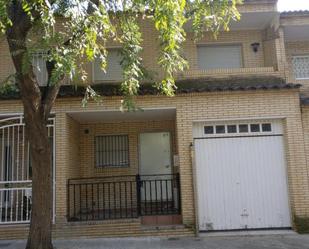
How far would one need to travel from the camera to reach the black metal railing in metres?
10.3

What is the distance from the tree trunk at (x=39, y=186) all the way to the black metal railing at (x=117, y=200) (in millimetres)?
2326

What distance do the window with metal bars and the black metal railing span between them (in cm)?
61

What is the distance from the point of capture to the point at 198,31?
8562mm

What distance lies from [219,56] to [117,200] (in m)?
5.74

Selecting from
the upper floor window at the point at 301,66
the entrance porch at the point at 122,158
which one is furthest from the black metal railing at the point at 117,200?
the upper floor window at the point at 301,66

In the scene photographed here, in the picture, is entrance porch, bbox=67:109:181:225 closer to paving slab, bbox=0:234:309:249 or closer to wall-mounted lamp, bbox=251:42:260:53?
paving slab, bbox=0:234:309:249

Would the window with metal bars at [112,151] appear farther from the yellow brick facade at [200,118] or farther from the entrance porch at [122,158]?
the yellow brick facade at [200,118]

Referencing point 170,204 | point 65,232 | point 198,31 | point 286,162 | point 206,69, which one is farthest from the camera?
point 206,69

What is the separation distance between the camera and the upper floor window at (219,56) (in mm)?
12617

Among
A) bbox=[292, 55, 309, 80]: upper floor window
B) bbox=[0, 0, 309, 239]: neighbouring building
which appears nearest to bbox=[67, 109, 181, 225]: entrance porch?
bbox=[0, 0, 309, 239]: neighbouring building

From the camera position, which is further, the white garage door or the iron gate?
the iron gate

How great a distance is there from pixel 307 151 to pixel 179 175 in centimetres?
364

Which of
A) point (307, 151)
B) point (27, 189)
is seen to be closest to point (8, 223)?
point (27, 189)

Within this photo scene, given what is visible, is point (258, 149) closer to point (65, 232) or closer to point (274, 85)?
point (274, 85)
